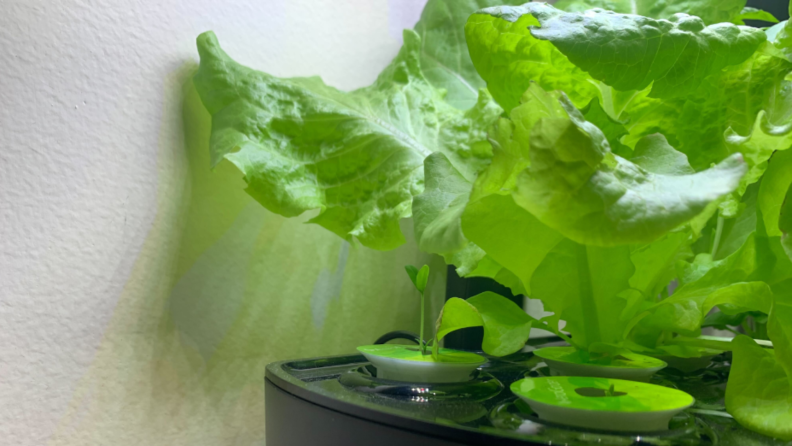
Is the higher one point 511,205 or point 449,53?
point 449,53

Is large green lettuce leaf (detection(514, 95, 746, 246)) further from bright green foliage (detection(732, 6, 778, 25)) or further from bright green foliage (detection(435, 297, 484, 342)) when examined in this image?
bright green foliage (detection(732, 6, 778, 25))

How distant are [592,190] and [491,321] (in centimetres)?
18

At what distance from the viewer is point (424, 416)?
0.94 feet

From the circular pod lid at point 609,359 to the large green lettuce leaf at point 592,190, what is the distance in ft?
0.55

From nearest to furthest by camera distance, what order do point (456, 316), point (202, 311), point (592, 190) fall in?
point (592, 190) → point (456, 316) → point (202, 311)

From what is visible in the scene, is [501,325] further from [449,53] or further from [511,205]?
[449,53]

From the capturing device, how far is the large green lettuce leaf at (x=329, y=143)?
1.62ft

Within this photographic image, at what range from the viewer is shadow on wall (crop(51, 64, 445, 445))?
18.2 inches

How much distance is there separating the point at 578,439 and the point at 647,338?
0.23m

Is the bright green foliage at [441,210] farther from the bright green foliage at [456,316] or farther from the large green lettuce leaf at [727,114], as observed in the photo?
the large green lettuce leaf at [727,114]

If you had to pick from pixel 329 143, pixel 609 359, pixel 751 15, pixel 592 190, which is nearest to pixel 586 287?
pixel 609 359

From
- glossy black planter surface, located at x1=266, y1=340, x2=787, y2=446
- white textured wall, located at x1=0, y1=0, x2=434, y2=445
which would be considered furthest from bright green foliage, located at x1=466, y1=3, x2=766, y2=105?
white textured wall, located at x1=0, y1=0, x2=434, y2=445

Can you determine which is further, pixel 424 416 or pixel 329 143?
pixel 329 143

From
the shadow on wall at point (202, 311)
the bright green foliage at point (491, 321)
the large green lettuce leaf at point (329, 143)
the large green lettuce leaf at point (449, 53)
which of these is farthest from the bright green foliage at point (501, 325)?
the large green lettuce leaf at point (449, 53)
